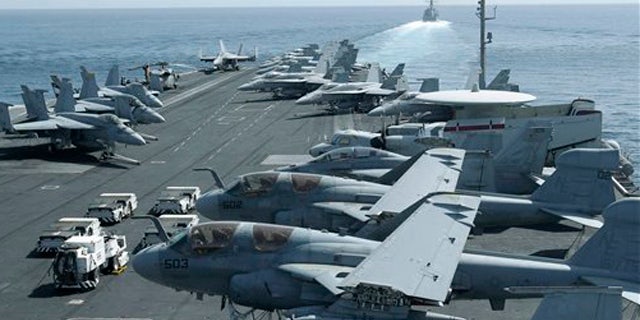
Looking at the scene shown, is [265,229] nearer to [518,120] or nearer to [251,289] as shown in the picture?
[251,289]

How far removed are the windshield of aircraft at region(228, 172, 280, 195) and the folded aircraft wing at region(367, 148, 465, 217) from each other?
182 inches

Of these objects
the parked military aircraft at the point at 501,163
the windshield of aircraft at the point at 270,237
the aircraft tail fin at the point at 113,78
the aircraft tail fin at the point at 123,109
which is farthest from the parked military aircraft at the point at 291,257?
the aircraft tail fin at the point at 113,78

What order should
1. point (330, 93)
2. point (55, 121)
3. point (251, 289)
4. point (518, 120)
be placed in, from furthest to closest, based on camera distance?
point (330, 93)
point (55, 121)
point (518, 120)
point (251, 289)

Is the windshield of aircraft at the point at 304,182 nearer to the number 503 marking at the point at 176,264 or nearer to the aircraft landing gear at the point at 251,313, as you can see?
the aircraft landing gear at the point at 251,313

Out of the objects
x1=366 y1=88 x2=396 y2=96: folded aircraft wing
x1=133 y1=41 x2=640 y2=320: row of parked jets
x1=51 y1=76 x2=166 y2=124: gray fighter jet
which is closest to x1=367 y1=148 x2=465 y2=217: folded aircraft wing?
x1=133 y1=41 x2=640 y2=320: row of parked jets

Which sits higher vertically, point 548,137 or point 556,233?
point 548,137

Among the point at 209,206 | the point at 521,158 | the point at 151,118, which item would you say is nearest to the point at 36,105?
the point at 151,118

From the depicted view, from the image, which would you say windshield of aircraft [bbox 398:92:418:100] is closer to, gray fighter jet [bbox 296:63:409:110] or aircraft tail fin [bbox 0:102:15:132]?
gray fighter jet [bbox 296:63:409:110]

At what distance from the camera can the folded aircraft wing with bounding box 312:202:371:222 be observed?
97.4 ft

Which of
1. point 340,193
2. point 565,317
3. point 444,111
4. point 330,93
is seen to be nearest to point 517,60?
point 330,93

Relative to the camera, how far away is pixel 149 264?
24156 millimetres

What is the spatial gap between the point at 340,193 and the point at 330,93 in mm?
53911

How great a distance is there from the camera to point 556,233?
3709cm

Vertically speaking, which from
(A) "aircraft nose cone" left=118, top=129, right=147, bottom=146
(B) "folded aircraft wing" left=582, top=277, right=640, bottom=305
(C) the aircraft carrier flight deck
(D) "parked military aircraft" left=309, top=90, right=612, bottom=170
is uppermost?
(B) "folded aircraft wing" left=582, top=277, right=640, bottom=305
